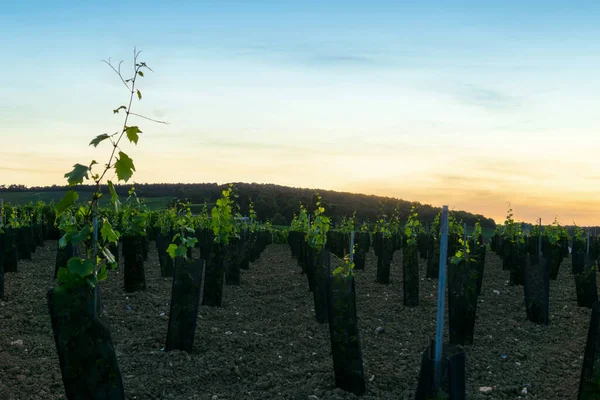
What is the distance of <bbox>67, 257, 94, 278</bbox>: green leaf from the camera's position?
15.1 feet

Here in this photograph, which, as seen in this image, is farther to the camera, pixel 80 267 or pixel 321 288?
pixel 321 288

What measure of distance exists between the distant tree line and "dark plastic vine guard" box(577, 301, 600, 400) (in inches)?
1671

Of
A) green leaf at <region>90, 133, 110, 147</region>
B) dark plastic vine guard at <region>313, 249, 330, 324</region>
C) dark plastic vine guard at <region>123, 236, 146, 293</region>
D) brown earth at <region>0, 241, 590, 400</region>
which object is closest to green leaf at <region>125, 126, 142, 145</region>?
green leaf at <region>90, 133, 110, 147</region>

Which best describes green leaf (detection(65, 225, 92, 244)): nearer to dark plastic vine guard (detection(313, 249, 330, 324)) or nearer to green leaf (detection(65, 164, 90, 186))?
green leaf (detection(65, 164, 90, 186))

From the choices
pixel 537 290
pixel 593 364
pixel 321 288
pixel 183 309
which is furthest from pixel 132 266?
pixel 593 364

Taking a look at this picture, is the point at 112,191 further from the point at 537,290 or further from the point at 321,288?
the point at 537,290

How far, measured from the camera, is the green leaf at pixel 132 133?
4.80 m

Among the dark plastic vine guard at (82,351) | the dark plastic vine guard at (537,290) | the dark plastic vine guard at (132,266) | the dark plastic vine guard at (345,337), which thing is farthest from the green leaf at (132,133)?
the dark plastic vine guard at (537,290)

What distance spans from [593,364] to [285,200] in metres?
53.4

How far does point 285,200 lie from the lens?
58.1m

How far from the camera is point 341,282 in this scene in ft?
19.8

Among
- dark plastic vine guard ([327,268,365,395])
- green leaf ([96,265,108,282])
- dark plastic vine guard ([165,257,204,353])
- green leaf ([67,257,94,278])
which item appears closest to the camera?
green leaf ([67,257,94,278])

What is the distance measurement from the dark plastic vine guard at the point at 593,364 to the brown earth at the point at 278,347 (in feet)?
4.54

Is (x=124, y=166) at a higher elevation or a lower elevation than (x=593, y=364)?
higher
